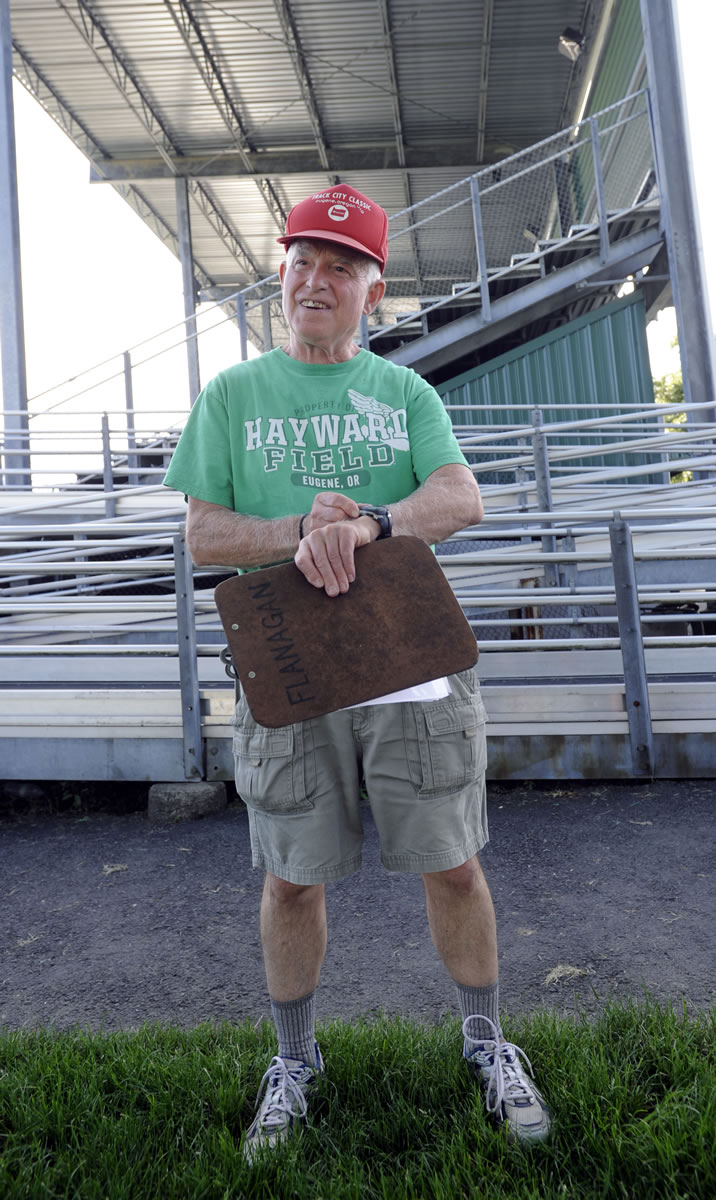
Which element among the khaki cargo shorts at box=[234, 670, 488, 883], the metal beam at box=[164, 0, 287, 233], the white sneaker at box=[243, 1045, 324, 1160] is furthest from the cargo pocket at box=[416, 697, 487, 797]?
the metal beam at box=[164, 0, 287, 233]

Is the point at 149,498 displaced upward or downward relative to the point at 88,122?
downward

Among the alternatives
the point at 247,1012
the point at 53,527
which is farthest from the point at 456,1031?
the point at 53,527

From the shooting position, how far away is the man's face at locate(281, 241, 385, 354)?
80.4 inches

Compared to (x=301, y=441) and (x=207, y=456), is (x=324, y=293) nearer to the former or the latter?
(x=301, y=441)

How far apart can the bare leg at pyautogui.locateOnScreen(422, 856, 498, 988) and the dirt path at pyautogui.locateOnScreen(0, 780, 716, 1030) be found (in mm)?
591

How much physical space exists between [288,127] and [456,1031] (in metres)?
17.8

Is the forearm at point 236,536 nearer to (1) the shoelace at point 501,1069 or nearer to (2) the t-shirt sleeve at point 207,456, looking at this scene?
(2) the t-shirt sleeve at point 207,456

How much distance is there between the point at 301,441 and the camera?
2010 mm

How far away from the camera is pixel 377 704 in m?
1.96

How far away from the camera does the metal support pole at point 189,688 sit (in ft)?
15.3

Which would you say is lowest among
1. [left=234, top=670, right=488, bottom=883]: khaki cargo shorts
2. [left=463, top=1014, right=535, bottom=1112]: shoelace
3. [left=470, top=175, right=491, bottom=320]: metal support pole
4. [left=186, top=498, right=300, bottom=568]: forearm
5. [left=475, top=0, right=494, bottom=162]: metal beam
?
[left=463, top=1014, right=535, bottom=1112]: shoelace

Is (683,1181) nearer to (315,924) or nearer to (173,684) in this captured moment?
(315,924)

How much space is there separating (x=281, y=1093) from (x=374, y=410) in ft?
4.88

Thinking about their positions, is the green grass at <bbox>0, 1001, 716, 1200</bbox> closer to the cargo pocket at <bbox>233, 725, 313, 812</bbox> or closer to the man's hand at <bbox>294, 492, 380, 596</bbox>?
the cargo pocket at <bbox>233, 725, 313, 812</bbox>
